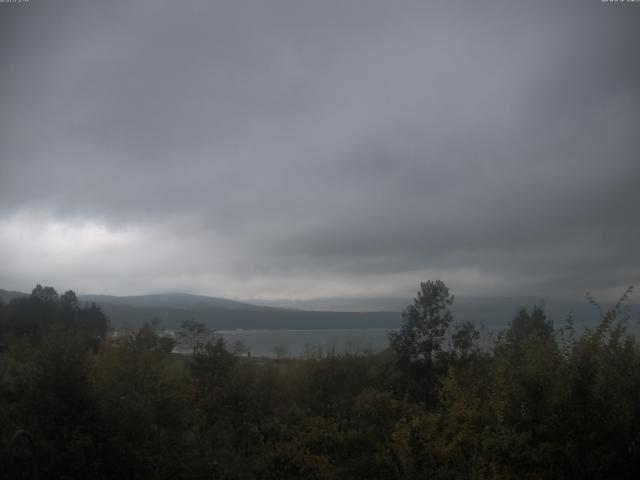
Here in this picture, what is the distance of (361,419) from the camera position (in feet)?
72.3

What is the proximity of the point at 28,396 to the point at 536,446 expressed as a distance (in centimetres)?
1330

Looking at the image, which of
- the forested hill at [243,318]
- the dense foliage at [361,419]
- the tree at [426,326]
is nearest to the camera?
the dense foliage at [361,419]

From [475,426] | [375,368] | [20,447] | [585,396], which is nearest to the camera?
[20,447]

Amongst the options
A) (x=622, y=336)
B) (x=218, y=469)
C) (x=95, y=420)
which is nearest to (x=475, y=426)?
(x=622, y=336)

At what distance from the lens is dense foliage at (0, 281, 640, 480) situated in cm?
1252

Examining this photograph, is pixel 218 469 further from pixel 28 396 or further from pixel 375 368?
pixel 375 368

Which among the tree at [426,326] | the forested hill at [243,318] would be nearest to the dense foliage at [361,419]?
the tree at [426,326]

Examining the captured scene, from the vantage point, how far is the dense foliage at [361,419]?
12516mm

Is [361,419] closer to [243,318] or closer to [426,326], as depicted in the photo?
[426,326]

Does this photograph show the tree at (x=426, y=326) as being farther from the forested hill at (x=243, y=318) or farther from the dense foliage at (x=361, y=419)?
the forested hill at (x=243, y=318)

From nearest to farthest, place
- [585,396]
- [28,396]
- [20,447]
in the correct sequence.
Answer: [20,447]
[585,396]
[28,396]

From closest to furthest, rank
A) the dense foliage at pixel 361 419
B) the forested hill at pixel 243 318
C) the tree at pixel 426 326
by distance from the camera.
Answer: the dense foliage at pixel 361 419 → the tree at pixel 426 326 → the forested hill at pixel 243 318

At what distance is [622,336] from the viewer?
590 inches

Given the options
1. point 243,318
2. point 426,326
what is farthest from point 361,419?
point 243,318
